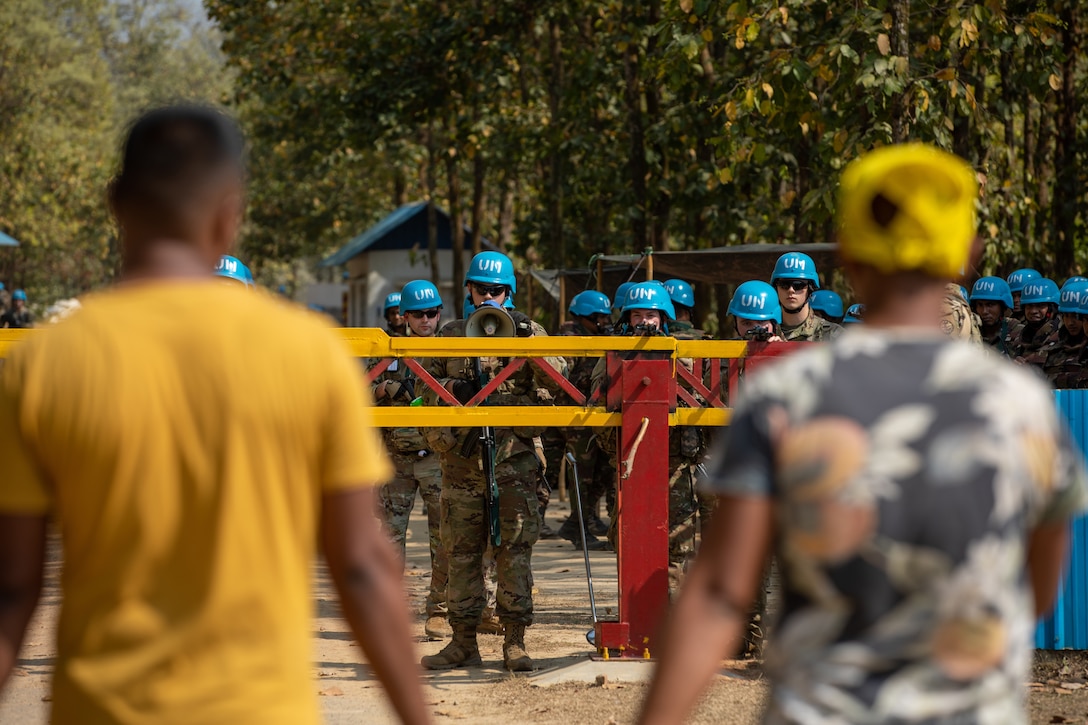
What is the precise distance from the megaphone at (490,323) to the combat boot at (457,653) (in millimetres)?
1555

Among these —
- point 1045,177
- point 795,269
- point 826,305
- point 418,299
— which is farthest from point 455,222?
point 795,269

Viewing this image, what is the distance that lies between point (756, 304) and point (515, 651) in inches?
97.1

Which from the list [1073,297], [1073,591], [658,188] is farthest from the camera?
[658,188]

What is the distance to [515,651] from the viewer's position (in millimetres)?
7840

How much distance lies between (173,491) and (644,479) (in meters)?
5.14

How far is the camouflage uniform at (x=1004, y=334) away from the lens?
43.7ft

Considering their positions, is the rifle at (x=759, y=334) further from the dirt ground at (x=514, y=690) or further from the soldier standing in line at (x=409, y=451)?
the soldier standing in line at (x=409, y=451)

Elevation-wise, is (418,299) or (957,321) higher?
(418,299)

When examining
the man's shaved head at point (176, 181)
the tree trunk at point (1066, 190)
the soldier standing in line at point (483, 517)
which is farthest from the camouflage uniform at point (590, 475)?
the man's shaved head at point (176, 181)

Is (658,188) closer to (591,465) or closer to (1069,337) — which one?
(591,465)

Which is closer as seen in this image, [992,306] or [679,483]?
[679,483]

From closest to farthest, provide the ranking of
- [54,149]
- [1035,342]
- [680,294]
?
[1035,342], [680,294], [54,149]

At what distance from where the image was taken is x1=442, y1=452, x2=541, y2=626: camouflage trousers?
7875 millimetres

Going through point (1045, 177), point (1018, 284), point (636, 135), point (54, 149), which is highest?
point (54, 149)
